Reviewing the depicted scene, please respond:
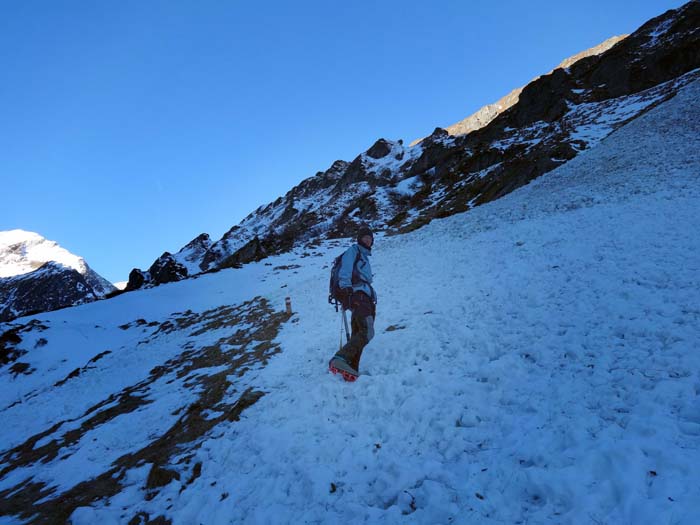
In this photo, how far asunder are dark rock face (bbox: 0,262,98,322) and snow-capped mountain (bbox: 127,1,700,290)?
40.7m

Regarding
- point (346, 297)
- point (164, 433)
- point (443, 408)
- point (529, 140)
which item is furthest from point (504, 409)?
point (529, 140)

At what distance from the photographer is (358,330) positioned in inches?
298

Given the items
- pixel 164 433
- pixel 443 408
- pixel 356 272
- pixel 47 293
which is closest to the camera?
pixel 443 408

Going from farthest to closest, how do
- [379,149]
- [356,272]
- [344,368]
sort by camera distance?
[379,149] → [356,272] → [344,368]

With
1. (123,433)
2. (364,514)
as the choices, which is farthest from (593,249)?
(123,433)

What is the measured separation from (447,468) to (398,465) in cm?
71

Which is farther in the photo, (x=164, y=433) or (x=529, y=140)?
(x=529, y=140)

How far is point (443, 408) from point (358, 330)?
2.50 metres

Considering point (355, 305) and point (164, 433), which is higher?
point (355, 305)

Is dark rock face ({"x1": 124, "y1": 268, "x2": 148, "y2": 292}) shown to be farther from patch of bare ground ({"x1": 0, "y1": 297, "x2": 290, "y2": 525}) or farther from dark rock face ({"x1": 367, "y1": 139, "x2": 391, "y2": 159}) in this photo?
dark rock face ({"x1": 367, "y1": 139, "x2": 391, "y2": 159})

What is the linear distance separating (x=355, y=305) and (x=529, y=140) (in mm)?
50901

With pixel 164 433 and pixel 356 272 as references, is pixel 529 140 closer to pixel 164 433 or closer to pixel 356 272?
pixel 356 272

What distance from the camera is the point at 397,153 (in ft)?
357

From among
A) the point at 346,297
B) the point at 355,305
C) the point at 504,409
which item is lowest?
the point at 504,409
